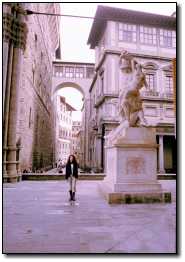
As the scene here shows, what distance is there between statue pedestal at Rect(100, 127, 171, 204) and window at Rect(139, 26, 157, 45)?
69.3ft

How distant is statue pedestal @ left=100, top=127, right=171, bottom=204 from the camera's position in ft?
21.4

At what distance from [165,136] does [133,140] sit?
20.0 metres

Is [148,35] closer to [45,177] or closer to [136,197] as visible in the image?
[45,177]

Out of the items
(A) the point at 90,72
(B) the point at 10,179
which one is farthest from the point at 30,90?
(A) the point at 90,72

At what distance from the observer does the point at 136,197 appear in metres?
6.49

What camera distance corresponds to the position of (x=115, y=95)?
81.4ft

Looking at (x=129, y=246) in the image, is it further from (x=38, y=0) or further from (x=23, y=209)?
(x=38, y=0)

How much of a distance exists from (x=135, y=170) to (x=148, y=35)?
22.4 m

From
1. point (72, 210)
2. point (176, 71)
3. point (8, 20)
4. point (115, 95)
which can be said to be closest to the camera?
point (176, 71)

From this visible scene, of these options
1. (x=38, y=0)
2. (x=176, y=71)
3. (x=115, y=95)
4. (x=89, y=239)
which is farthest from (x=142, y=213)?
(x=115, y=95)

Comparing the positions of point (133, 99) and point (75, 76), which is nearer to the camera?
point (133, 99)

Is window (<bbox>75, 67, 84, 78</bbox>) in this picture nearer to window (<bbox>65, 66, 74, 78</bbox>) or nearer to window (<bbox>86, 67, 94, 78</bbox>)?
window (<bbox>65, 66, 74, 78</bbox>)

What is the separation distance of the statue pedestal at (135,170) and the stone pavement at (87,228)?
13.2 inches

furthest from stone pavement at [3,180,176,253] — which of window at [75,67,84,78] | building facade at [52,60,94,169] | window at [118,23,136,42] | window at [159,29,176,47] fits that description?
window at [75,67,84,78]
